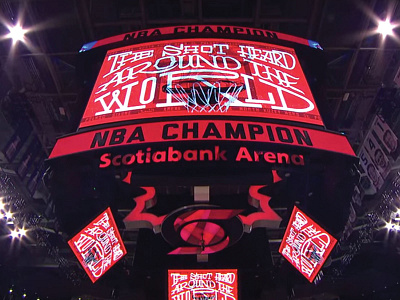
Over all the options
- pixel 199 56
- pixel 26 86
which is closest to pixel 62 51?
pixel 26 86

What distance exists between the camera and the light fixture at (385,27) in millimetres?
7254

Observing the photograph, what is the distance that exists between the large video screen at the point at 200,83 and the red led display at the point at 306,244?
1534 mm

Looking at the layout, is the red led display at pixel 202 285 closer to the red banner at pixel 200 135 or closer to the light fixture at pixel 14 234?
the red banner at pixel 200 135

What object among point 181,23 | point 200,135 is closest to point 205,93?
point 200,135

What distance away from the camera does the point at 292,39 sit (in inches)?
Result: 234

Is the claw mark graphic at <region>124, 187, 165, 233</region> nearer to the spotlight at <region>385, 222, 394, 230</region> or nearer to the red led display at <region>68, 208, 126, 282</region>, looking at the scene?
the red led display at <region>68, 208, 126, 282</region>

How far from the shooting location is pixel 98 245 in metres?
4.97

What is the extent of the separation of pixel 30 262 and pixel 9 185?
14.5ft

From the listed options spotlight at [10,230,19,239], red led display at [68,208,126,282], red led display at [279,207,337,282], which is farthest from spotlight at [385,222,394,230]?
spotlight at [10,230,19,239]

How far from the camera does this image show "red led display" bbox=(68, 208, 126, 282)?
4.80 m

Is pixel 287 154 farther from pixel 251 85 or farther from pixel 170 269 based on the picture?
pixel 170 269

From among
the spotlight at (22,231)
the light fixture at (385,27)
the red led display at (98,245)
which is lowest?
the red led display at (98,245)

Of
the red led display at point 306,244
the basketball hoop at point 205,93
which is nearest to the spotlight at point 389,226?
the red led display at point 306,244

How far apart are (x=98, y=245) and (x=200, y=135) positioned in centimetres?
237
